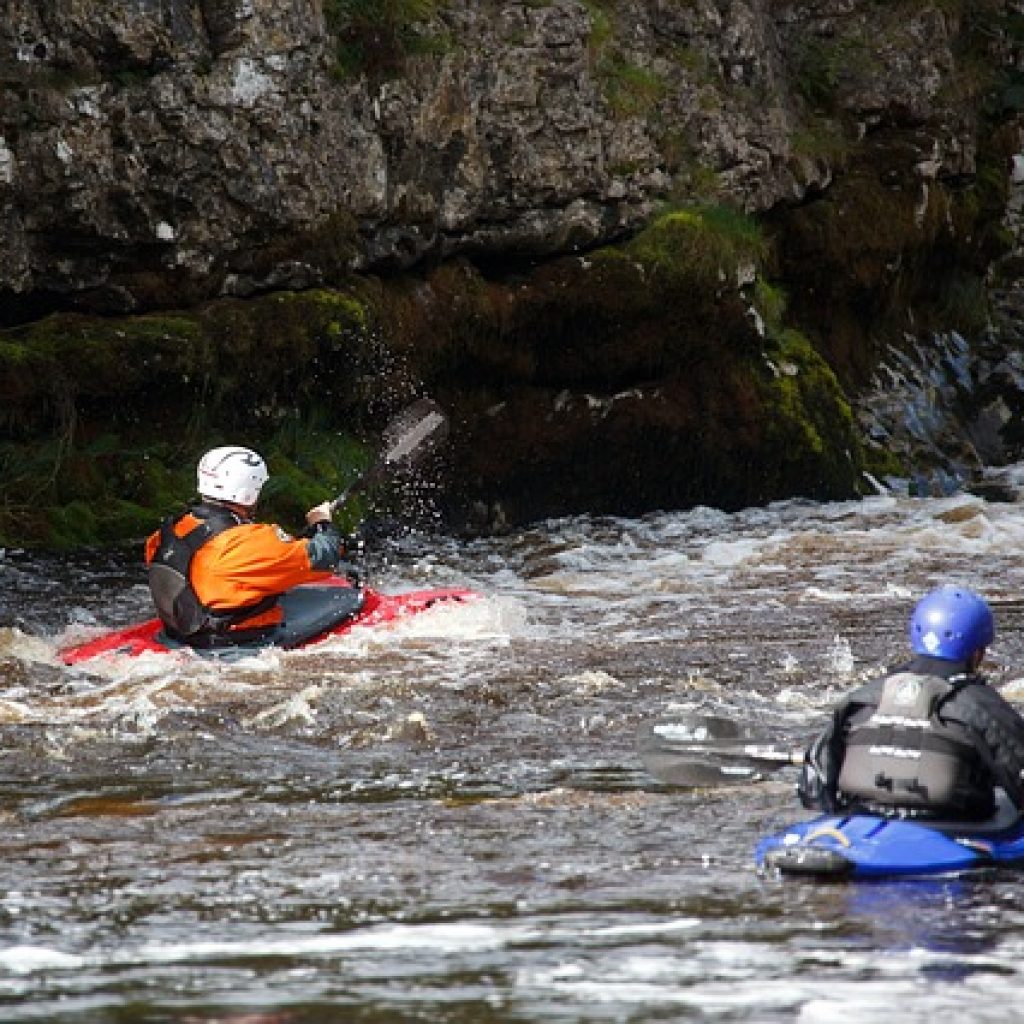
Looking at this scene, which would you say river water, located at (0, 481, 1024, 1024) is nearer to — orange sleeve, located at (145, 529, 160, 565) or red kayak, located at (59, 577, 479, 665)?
red kayak, located at (59, 577, 479, 665)

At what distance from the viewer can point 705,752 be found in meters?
7.54

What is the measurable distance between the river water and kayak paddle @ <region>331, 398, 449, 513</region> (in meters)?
0.86

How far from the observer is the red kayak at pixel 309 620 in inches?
441

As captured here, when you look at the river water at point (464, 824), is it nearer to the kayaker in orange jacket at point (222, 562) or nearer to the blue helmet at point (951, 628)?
the kayaker in orange jacket at point (222, 562)

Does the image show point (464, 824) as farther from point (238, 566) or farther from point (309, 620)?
point (309, 620)

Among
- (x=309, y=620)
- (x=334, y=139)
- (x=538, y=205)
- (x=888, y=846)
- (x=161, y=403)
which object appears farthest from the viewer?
(x=538, y=205)

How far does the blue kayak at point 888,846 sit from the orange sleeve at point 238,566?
186 inches

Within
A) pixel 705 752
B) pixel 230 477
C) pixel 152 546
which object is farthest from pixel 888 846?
pixel 152 546

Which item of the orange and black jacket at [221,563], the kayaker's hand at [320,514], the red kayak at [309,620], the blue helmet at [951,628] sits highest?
the blue helmet at [951,628]

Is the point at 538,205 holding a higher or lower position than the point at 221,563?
higher

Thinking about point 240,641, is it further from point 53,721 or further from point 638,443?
point 638,443

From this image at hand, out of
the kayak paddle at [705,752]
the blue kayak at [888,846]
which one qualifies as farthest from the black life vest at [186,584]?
the blue kayak at [888,846]

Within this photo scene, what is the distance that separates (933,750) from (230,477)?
5.20 metres

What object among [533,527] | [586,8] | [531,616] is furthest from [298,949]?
[586,8]
